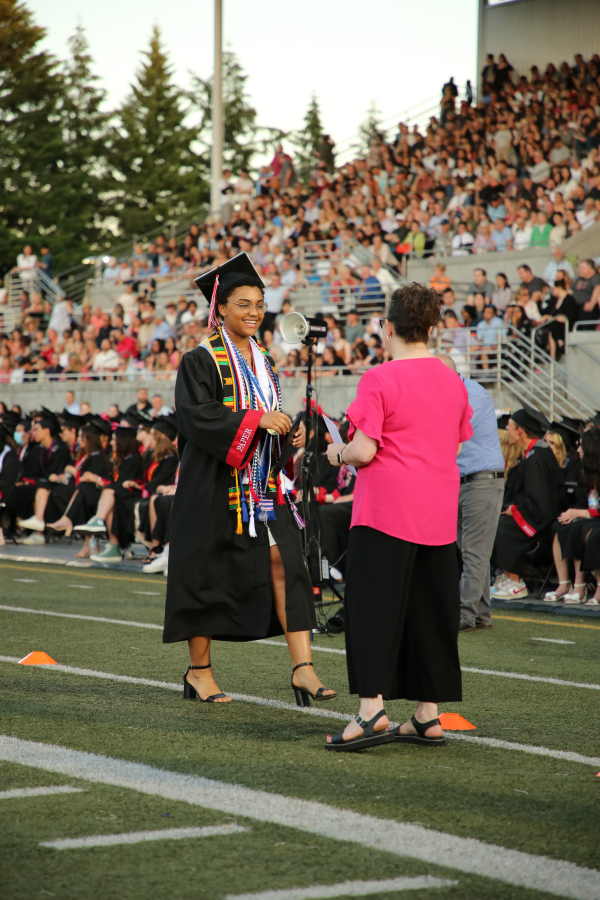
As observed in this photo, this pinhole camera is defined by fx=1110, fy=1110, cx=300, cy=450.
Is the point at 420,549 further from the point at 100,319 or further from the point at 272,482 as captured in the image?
the point at 100,319

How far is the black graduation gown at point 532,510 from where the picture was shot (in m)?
10.2

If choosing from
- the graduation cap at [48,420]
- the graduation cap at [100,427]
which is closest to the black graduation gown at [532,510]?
the graduation cap at [100,427]

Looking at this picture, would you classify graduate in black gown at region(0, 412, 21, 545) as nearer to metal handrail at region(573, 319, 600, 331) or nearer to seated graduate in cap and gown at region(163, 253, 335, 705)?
metal handrail at region(573, 319, 600, 331)

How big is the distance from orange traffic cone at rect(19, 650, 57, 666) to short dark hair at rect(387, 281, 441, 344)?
3152mm

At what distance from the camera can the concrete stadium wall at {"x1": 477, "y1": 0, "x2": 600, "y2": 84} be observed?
26.4m

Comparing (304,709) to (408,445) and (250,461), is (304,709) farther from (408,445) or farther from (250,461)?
(408,445)

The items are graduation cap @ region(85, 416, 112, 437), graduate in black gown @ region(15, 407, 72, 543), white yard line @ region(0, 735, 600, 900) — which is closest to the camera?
white yard line @ region(0, 735, 600, 900)

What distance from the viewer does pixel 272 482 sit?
5520 millimetres

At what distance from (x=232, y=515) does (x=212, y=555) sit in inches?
8.5

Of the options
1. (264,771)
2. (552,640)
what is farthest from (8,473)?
(264,771)

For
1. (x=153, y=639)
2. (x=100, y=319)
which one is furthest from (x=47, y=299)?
(x=153, y=639)

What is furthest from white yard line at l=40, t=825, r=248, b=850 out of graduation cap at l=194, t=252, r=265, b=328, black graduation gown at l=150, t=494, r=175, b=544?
black graduation gown at l=150, t=494, r=175, b=544

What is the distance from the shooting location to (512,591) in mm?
10266

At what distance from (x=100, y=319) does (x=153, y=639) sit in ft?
57.3
